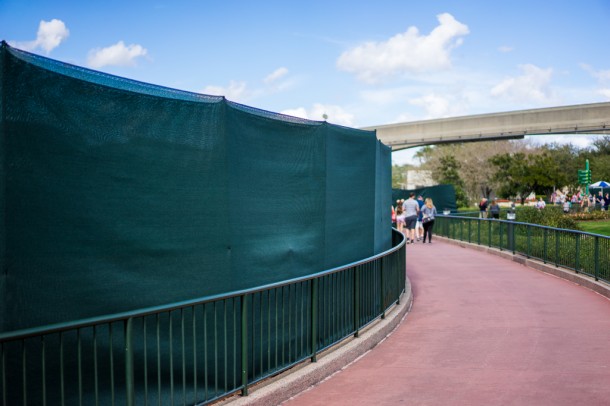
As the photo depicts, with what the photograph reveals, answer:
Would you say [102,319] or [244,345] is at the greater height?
[102,319]

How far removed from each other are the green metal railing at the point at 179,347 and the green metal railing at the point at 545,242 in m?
7.37

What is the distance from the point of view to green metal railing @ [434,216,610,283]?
13.8 m

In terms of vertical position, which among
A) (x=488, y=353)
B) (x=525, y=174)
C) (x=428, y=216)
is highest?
(x=525, y=174)

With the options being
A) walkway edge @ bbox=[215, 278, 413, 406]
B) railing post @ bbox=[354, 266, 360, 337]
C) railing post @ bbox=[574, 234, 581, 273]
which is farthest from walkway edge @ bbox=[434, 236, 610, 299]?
railing post @ bbox=[354, 266, 360, 337]

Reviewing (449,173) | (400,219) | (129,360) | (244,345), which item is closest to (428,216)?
(400,219)

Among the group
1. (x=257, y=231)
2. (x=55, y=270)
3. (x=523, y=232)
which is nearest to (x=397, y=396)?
(x=257, y=231)

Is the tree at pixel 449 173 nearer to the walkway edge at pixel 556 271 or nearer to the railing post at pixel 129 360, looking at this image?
the walkway edge at pixel 556 271

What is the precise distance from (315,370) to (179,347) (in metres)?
1.94

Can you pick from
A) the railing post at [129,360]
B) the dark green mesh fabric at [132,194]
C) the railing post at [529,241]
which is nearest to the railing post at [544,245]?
the railing post at [529,241]

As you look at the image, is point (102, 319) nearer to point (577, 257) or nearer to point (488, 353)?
point (488, 353)

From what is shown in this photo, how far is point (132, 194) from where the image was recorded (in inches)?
202

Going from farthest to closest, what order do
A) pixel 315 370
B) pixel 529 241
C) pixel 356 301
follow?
pixel 529 241 < pixel 356 301 < pixel 315 370

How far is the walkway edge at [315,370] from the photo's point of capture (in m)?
6.04

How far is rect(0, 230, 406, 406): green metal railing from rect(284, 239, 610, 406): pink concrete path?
22.9 inches
